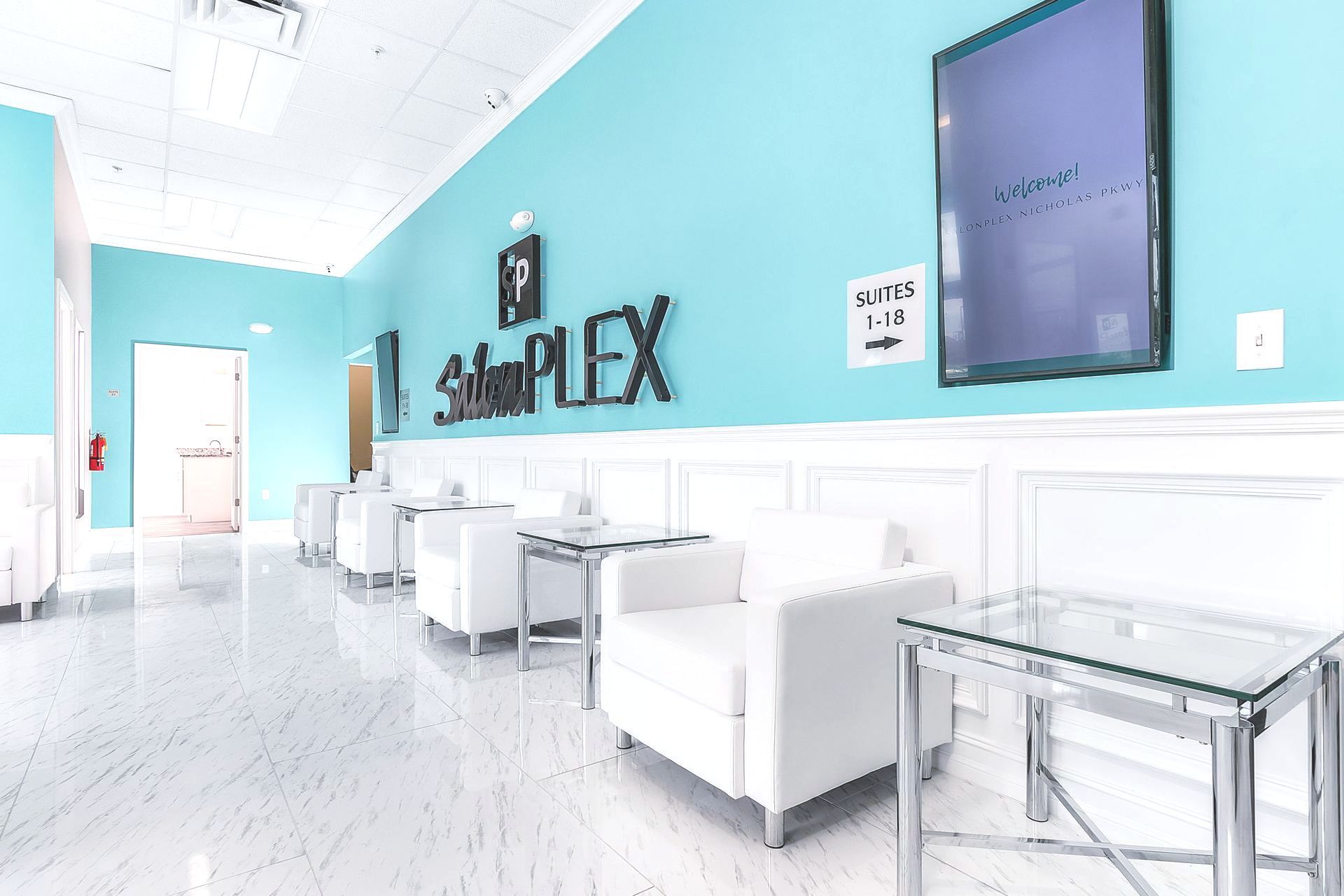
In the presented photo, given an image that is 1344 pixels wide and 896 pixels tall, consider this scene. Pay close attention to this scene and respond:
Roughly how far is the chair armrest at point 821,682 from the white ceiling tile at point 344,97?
439 cm

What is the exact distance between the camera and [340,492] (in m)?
6.00

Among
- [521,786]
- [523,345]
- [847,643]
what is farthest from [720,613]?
[523,345]

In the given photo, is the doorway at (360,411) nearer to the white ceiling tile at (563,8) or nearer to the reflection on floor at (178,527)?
the reflection on floor at (178,527)

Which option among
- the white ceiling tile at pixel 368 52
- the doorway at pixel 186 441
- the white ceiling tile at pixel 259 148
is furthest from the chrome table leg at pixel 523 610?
the doorway at pixel 186 441

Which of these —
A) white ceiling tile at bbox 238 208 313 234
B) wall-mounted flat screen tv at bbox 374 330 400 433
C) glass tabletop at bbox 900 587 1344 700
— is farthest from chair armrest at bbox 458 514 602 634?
white ceiling tile at bbox 238 208 313 234

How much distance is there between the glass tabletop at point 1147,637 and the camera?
3.81 ft

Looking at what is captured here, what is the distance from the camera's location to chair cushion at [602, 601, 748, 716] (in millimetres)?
1807

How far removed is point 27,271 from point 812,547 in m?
5.51

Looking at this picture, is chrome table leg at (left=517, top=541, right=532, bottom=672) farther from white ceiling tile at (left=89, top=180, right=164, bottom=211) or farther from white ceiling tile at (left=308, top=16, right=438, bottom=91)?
white ceiling tile at (left=89, top=180, right=164, bottom=211)

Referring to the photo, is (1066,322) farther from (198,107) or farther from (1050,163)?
(198,107)

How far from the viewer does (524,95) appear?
466cm

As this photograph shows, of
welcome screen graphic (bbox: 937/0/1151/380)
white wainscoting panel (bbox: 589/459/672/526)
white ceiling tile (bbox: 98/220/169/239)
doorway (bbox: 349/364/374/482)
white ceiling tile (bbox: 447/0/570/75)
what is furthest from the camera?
doorway (bbox: 349/364/374/482)

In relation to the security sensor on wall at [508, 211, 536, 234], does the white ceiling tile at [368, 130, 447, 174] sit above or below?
above

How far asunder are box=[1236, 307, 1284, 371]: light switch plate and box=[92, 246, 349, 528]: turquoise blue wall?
9.18 m
